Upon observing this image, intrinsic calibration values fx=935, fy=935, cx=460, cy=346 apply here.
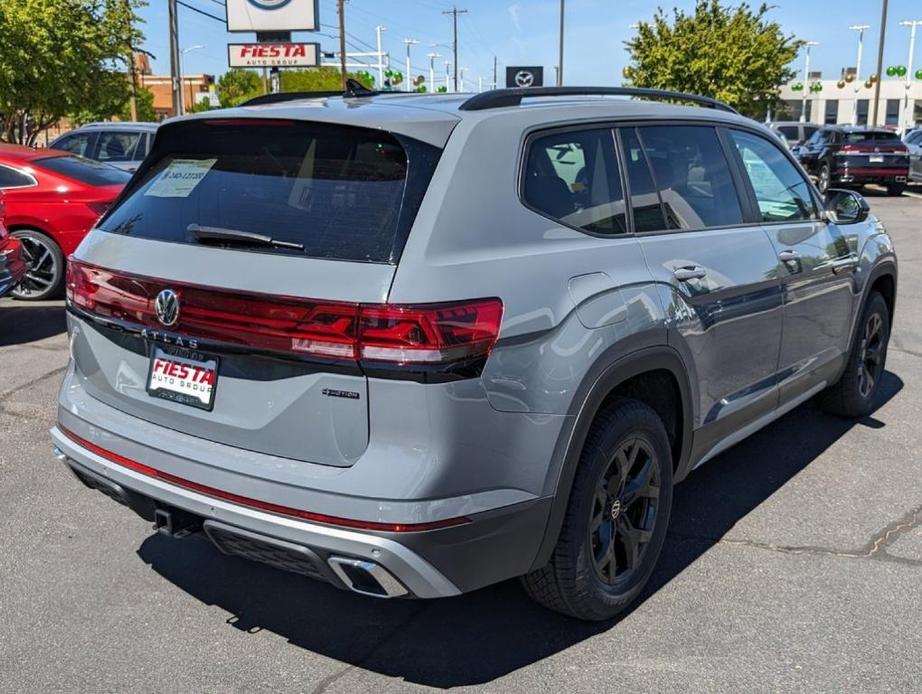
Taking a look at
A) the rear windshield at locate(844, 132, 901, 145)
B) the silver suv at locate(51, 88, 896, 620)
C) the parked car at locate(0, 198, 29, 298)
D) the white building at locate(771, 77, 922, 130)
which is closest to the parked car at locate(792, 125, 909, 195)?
the rear windshield at locate(844, 132, 901, 145)

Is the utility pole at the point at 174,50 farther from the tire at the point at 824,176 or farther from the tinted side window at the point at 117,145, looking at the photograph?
the tire at the point at 824,176

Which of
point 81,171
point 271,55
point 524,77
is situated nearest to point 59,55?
point 271,55

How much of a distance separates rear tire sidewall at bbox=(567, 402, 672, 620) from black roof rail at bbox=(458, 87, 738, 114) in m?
1.12

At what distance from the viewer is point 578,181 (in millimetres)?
3264

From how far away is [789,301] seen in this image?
434 cm

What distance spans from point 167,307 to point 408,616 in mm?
1447

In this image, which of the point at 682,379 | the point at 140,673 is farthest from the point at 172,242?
the point at 682,379

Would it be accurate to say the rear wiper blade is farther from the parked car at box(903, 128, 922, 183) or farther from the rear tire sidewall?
the parked car at box(903, 128, 922, 183)

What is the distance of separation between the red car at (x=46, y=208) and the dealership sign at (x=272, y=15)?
20.5 metres

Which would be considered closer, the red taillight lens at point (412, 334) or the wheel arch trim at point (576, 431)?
the red taillight lens at point (412, 334)

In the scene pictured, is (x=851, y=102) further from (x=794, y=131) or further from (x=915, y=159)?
(x=915, y=159)

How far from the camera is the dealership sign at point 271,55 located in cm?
2830

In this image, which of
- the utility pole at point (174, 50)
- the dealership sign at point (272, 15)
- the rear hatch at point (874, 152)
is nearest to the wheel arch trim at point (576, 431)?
the rear hatch at point (874, 152)

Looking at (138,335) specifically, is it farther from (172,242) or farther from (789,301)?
(789,301)
